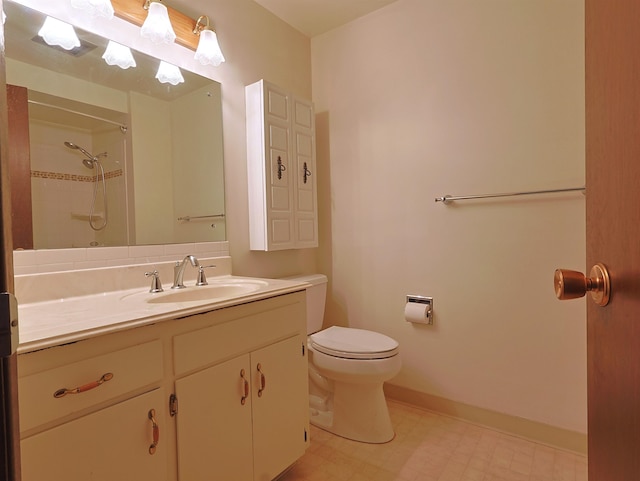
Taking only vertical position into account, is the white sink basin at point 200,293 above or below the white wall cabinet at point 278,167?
below

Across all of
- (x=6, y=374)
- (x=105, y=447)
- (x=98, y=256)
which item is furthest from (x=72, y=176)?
(x=6, y=374)

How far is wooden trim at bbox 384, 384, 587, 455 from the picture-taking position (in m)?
1.62

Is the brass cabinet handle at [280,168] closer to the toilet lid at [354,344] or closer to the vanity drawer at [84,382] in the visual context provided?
the toilet lid at [354,344]

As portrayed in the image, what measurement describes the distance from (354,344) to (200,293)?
2.57 feet

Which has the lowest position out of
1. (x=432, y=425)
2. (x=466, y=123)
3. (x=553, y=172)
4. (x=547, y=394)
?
(x=432, y=425)

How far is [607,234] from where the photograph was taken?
0.44 m

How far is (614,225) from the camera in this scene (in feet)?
1.38

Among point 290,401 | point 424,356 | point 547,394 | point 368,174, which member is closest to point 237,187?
point 368,174

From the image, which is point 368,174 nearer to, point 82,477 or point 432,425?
point 432,425

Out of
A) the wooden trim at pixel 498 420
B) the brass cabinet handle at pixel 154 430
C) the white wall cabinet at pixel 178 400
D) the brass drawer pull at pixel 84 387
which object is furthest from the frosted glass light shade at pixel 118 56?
the wooden trim at pixel 498 420

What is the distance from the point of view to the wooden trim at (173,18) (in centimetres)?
139

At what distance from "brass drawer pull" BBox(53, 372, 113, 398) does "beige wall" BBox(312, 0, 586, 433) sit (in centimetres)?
160

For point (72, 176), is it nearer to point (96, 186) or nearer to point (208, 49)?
point (96, 186)

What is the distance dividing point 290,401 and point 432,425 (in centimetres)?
94
